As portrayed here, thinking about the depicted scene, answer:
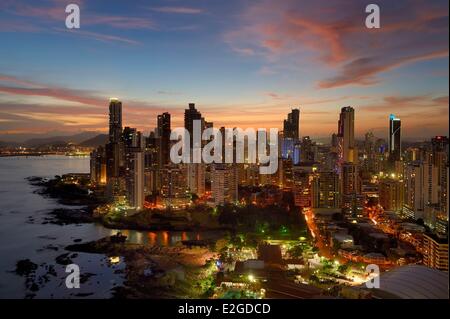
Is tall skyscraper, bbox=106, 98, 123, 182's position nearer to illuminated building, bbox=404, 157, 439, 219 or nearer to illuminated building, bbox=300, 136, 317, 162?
illuminated building, bbox=300, 136, 317, 162

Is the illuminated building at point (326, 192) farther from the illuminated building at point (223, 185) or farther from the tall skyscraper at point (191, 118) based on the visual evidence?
the tall skyscraper at point (191, 118)

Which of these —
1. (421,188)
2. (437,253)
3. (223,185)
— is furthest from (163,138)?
(437,253)

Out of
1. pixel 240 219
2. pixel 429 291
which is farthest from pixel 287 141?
pixel 429 291

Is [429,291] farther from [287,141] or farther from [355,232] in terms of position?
[287,141]

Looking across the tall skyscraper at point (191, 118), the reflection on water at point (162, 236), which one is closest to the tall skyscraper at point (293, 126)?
the tall skyscraper at point (191, 118)

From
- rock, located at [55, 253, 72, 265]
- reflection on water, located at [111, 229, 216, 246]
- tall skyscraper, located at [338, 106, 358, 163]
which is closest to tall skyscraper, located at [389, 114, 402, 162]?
tall skyscraper, located at [338, 106, 358, 163]
